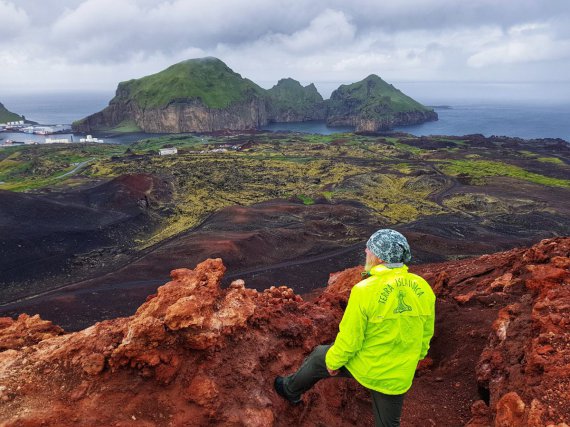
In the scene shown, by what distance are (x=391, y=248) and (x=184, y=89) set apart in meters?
188

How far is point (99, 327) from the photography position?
26.8ft

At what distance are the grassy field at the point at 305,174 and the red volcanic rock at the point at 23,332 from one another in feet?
94.2

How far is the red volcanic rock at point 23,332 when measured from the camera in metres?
8.47

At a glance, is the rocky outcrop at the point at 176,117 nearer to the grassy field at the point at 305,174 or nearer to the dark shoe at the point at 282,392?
the grassy field at the point at 305,174

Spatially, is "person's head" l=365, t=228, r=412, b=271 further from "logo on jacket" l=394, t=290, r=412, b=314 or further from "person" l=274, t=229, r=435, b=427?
"logo on jacket" l=394, t=290, r=412, b=314

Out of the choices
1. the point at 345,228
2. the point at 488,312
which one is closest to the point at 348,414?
the point at 488,312

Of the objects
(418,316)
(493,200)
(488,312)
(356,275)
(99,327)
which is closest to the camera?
(418,316)

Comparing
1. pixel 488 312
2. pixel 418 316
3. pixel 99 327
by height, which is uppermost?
pixel 418 316

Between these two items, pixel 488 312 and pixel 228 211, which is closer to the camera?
pixel 488 312

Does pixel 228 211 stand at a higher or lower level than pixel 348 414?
lower

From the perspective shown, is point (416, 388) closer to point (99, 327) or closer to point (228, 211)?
point (99, 327)

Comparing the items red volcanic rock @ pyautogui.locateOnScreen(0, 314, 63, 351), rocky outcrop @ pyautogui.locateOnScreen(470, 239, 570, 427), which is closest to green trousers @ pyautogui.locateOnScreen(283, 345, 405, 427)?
rocky outcrop @ pyautogui.locateOnScreen(470, 239, 570, 427)

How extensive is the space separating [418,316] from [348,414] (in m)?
3.65

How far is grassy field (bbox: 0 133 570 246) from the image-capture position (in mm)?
52188
